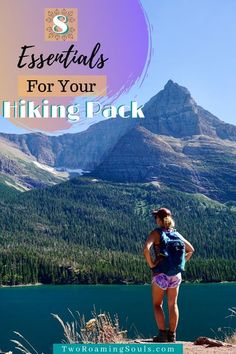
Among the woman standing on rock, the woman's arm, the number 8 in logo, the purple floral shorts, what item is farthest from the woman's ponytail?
the number 8 in logo

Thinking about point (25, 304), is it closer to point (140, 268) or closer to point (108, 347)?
point (140, 268)

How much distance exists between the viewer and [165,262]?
28.0ft

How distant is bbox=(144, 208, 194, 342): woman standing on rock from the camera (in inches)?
335

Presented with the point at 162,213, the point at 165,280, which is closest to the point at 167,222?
the point at 162,213

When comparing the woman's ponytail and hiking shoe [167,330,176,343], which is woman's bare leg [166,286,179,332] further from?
the woman's ponytail

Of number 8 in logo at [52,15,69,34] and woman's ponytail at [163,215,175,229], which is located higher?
number 8 in logo at [52,15,69,34]

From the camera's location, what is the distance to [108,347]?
583 cm

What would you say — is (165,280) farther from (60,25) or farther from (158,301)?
(60,25)

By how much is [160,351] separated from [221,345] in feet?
11.6

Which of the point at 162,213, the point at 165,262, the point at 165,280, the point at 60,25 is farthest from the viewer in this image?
the point at 60,25

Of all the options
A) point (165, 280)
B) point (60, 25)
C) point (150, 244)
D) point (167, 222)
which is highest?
point (60, 25)

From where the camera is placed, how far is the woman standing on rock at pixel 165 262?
850 centimetres

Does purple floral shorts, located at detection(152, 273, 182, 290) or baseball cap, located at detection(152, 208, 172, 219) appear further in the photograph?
baseball cap, located at detection(152, 208, 172, 219)

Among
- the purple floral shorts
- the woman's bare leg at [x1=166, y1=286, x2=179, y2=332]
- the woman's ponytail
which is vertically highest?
the woman's ponytail
